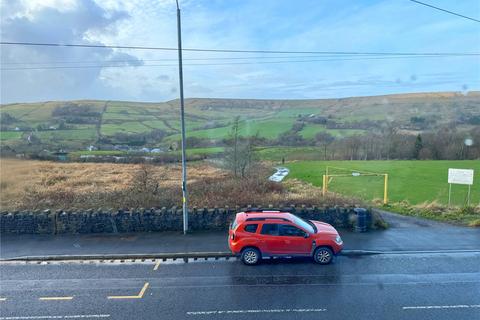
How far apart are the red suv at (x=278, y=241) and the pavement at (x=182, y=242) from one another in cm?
146

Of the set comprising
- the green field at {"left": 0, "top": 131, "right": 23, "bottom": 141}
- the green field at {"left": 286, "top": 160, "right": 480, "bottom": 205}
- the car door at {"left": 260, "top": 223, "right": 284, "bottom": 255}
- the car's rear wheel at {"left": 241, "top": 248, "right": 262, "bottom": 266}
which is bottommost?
the green field at {"left": 286, "top": 160, "right": 480, "bottom": 205}

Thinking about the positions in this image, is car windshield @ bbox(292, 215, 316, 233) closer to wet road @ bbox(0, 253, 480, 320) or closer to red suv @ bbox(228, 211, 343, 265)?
red suv @ bbox(228, 211, 343, 265)

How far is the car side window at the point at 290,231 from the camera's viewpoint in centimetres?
1073

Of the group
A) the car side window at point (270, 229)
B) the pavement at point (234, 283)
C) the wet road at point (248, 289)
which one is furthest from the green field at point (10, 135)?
the car side window at point (270, 229)

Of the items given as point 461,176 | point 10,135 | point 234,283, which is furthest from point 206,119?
point 234,283

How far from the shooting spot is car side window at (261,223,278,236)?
10.8m

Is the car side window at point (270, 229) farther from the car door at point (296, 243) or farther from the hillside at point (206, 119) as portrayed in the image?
the hillside at point (206, 119)

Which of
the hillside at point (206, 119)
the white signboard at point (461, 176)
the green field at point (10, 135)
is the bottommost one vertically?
the white signboard at point (461, 176)

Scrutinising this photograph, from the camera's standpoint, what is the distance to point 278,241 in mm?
10680

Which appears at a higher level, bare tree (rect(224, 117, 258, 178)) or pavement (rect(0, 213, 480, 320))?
bare tree (rect(224, 117, 258, 178))

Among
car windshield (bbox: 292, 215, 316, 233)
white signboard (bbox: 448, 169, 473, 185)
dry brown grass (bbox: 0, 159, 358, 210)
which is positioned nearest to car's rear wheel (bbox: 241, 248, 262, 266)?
car windshield (bbox: 292, 215, 316, 233)

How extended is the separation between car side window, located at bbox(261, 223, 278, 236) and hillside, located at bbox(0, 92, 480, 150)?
2846 centimetres

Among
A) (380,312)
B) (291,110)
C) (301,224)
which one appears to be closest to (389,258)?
(301,224)

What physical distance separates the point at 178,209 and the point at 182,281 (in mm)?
4976
